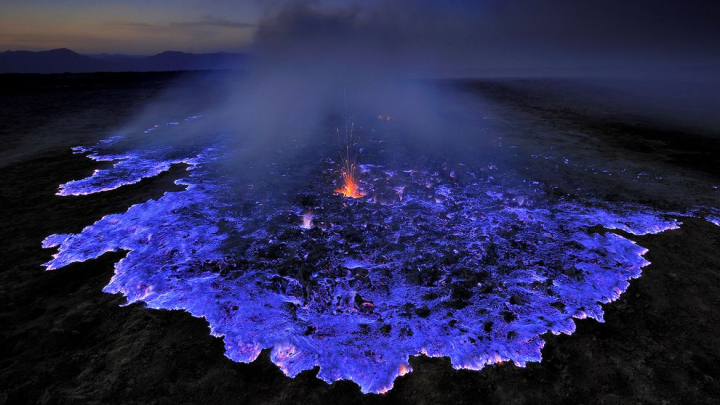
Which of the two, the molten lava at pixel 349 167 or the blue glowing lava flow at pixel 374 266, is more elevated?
the molten lava at pixel 349 167

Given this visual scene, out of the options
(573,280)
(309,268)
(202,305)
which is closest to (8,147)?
(202,305)

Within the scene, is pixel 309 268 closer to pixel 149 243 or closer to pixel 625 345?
pixel 149 243

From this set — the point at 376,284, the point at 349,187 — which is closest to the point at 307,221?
the point at 349,187

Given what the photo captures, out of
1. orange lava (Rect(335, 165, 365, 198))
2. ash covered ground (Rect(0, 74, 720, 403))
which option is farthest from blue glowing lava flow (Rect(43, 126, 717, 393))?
orange lava (Rect(335, 165, 365, 198))

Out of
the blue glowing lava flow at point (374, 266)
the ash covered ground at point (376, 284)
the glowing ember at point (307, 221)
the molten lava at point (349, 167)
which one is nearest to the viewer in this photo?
the ash covered ground at point (376, 284)

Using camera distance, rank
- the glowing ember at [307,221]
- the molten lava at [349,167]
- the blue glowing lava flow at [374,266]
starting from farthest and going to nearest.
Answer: the molten lava at [349,167] → the glowing ember at [307,221] → the blue glowing lava flow at [374,266]

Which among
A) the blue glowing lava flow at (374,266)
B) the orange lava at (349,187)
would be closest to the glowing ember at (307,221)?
the blue glowing lava flow at (374,266)

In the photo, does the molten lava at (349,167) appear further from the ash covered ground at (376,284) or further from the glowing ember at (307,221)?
the glowing ember at (307,221)
